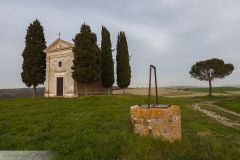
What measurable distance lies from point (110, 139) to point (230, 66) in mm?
61417

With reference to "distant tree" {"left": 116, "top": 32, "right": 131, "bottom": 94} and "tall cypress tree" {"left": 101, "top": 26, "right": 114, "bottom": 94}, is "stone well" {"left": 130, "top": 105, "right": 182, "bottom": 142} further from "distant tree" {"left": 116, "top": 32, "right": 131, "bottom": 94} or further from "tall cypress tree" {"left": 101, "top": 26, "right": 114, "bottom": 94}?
"distant tree" {"left": 116, "top": 32, "right": 131, "bottom": 94}

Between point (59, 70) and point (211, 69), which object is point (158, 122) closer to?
point (59, 70)

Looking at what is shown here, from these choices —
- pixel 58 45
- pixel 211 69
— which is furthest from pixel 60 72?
pixel 211 69

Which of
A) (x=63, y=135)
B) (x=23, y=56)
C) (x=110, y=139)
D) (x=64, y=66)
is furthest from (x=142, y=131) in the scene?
(x=23, y=56)

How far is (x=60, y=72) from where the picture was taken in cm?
3762

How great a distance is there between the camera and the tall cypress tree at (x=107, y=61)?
38.5m

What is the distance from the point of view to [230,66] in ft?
207

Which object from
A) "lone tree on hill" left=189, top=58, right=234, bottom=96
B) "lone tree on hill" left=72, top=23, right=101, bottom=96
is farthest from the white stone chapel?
"lone tree on hill" left=189, top=58, right=234, bottom=96

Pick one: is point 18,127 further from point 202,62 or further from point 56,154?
A: point 202,62

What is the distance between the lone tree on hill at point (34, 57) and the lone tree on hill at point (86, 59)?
6.37m

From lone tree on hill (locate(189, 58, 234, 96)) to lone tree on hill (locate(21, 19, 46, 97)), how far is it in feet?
126

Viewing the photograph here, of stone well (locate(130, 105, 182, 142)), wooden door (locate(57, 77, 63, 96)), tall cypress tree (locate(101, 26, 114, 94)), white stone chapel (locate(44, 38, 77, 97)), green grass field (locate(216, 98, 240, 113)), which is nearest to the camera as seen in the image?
stone well (locate(130, 105, 182, 142))

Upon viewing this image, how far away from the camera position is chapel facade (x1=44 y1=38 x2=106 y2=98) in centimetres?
3650

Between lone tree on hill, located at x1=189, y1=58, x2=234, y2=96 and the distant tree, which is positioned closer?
the distant tree
